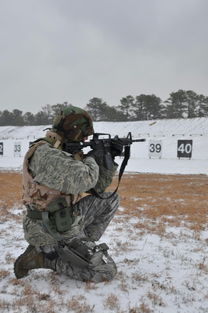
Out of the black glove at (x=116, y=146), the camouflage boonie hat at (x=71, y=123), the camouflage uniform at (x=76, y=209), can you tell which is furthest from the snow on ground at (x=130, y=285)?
the camouflage boonie hat at (x=71, y=123)

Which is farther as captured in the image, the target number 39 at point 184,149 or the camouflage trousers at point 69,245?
the target number 39 at point 184,149

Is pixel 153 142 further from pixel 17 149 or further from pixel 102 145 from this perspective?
pixel 102 145

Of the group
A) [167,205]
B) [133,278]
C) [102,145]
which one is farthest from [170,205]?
[102,145]

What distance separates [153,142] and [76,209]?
75.7 feet

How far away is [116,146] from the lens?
9.63 feet

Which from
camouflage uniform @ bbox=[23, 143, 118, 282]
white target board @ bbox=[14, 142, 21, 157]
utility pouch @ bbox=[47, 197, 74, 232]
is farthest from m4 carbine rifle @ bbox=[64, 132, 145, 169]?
white target board @ bbox=[14, 142, 21, 157]

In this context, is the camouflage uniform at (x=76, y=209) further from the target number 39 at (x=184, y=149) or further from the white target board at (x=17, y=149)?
the white target board at (x=17, y=149)

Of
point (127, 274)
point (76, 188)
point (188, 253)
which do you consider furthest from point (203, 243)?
point (76, 188)

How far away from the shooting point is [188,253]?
3387 millimetres

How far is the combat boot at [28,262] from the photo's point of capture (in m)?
2.67

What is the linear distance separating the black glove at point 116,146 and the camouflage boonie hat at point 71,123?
36cm

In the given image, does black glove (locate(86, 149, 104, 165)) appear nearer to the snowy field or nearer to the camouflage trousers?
the camouflage trousers

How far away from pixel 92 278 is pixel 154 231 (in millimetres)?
1844

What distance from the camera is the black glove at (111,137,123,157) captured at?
293 cm
